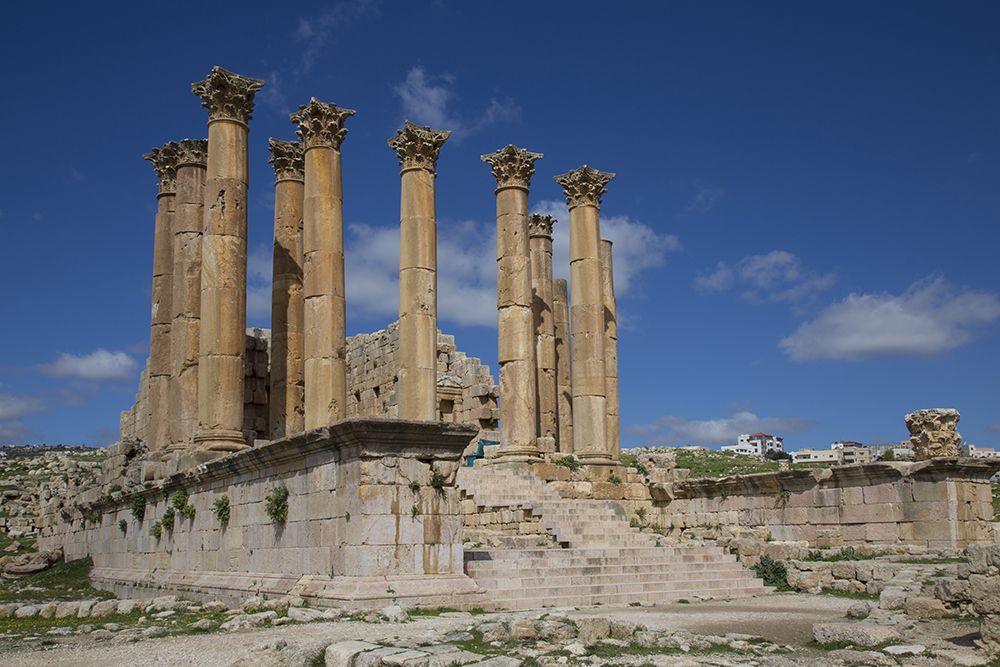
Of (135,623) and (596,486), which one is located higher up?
(596,486)

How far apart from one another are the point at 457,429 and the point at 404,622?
3.01m

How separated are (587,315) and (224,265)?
10.9 m

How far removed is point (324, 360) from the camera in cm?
2177

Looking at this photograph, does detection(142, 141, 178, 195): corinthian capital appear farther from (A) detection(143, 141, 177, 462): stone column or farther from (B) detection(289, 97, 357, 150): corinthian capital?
(B) detection(289, 97, 357, 150): corinthian capital

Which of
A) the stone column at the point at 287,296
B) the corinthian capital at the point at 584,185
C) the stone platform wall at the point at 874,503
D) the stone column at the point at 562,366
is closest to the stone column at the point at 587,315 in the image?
the corinthian capital at the point at 584,185

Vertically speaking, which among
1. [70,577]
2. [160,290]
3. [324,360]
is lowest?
[70,577]

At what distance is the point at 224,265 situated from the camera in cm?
2081

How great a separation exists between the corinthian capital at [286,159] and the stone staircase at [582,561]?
362 inches

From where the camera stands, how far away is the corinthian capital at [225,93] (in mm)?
21156

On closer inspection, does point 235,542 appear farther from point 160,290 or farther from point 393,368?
point 393,368

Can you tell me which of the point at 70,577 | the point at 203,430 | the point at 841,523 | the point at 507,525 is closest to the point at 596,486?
the point at 507,525

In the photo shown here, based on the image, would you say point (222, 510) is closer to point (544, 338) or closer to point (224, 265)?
point (224, 265)

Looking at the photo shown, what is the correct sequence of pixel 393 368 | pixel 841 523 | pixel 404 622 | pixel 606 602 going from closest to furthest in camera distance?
pixel 404 622 → pixel 606 602 → pixel 841 523 → pixel 393 368

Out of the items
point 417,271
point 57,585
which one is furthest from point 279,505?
point 57,585
